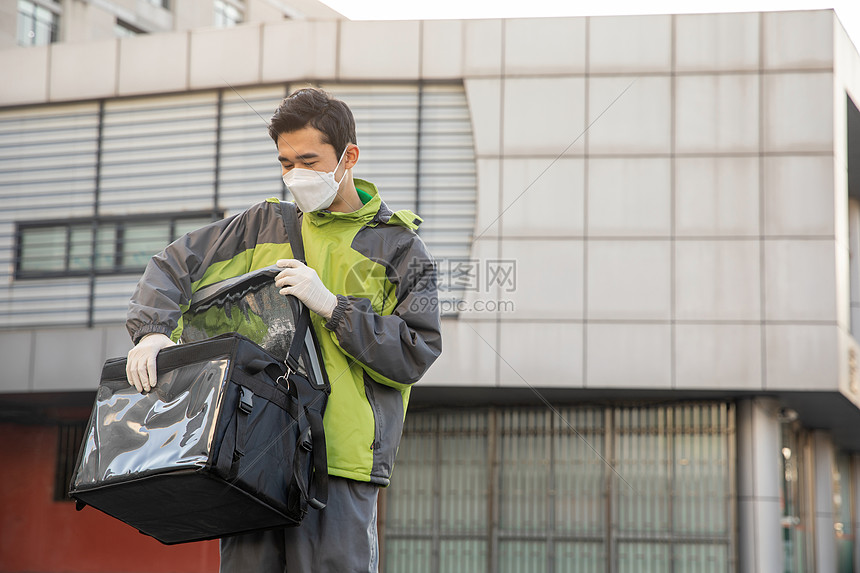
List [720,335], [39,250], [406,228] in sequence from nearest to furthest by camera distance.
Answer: [406,228]
[720,335]
[39,250]

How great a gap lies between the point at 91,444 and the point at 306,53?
40.0 feet

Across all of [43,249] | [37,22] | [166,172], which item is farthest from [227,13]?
[166,172]

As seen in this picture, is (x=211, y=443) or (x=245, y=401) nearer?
(x=211, y=443)

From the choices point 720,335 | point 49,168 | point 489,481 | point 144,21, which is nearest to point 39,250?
point 49,168

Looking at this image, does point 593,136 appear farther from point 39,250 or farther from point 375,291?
point 375,291

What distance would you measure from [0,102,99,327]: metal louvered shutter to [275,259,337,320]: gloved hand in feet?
42.1

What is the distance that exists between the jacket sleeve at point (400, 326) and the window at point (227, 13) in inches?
1544

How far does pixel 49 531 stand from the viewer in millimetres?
16359

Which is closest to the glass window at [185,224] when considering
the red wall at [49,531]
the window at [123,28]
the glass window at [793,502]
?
the red wall at [49,531]

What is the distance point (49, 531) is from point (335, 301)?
15125mm

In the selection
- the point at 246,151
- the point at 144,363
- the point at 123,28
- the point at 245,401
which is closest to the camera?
the point at 245,401

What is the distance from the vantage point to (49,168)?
15.4m

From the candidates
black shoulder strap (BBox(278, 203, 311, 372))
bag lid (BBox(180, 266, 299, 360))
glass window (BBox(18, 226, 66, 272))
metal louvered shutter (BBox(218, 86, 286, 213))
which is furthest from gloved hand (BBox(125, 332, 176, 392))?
glass window (BBox(18, 226, 66, 272))

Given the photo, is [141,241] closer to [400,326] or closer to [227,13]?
[400,326]
